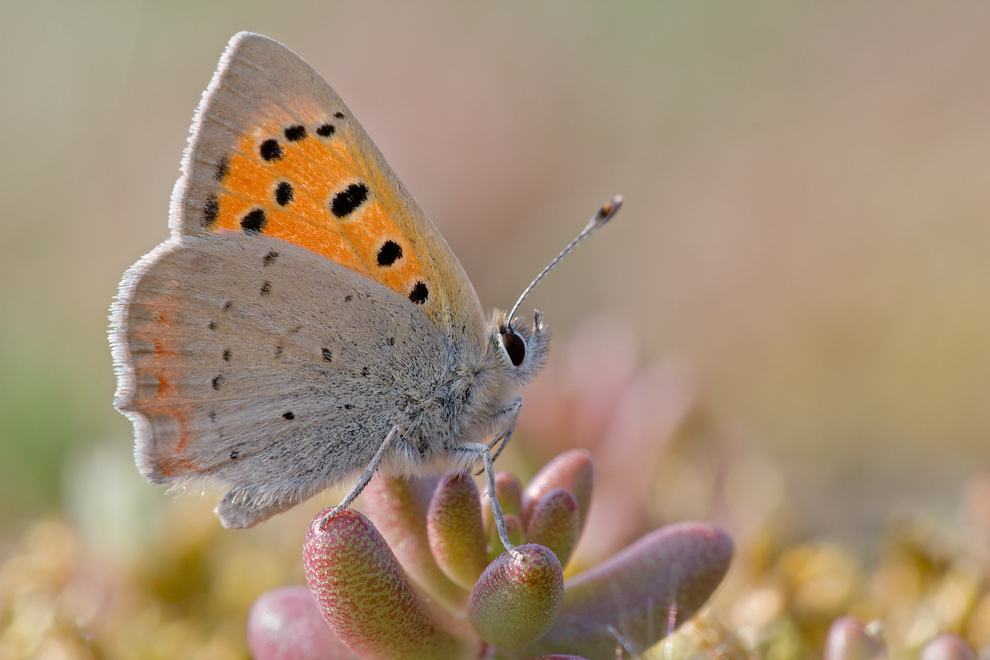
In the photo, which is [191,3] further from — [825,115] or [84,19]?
[825,115]

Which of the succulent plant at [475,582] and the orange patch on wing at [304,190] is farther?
the orange patch on wing at [304,190]

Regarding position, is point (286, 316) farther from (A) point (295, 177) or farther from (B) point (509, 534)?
(B) point (509, 534)

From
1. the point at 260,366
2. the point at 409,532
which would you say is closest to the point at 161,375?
the point at 260,366

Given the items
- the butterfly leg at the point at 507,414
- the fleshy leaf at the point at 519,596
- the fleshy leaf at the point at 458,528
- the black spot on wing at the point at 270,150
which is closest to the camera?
the fleshy leaf at the point at 519,596

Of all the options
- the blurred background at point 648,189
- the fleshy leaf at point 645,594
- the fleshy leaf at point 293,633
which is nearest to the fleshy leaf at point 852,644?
the fleshy leaf at point 645,594

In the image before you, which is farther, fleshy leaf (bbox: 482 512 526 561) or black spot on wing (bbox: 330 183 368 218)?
black spot on wing (bbox: 330 183 368 218)

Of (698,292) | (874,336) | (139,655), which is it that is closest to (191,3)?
(698,292)

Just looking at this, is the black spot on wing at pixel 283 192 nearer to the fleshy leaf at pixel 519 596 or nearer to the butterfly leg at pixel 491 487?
the butterfly leg at pixel 491 487

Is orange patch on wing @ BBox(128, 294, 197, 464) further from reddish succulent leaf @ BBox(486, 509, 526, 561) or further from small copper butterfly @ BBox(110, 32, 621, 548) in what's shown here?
reddish succulent leaf @ BBox(486, 509, 526, 561)

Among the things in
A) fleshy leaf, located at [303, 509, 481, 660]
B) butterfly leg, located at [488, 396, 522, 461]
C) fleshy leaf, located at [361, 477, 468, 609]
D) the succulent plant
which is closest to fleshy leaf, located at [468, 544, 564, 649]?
the succulent plant
